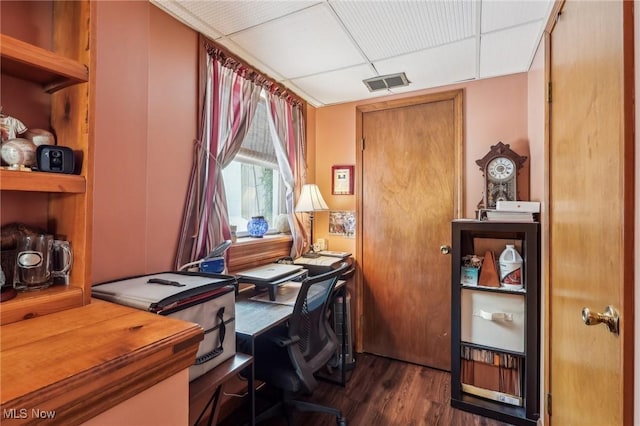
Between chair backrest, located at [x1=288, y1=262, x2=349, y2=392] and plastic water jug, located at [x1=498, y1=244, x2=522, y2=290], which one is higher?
plastic water jug, located at [x1=498, y1=244, x2=522, y2=290]

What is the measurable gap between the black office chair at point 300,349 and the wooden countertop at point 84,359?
874mm

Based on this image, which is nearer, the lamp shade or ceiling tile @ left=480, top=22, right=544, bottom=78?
ceiling tile @ left=480, top=22, right=544, bottom=78

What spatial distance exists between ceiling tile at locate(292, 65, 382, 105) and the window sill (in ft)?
4.07

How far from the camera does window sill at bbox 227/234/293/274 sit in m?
2.08

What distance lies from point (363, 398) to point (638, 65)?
2191mm

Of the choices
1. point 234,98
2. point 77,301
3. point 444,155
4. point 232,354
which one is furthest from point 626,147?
point 234,98

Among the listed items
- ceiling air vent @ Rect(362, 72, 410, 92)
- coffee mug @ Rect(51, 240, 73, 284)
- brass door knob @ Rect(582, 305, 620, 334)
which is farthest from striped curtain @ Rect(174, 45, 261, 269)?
brass door knob @ Rect(582, 305, 620, 334)

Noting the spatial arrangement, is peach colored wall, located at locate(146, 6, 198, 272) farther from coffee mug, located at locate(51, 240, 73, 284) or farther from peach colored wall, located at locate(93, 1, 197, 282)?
coffee mug, located at locate(51, 240, 73, 284)

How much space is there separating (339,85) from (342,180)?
82 centimetres

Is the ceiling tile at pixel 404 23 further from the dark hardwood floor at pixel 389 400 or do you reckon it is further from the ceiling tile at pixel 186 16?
the dark hardwood floor at pixel 389 400

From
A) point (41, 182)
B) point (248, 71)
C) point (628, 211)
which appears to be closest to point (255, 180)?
point (248, 71)

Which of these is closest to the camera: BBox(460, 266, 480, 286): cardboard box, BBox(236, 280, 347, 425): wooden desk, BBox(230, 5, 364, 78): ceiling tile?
BBox(236, 280, 347, 425): wooden desk

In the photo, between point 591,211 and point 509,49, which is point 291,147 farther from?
point 591,211

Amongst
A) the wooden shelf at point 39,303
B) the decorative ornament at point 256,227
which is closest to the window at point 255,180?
the decorative ornament at point 256,227
